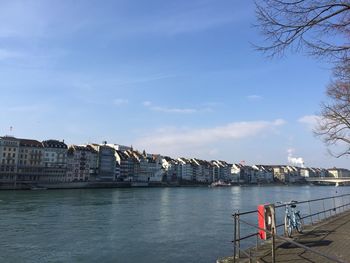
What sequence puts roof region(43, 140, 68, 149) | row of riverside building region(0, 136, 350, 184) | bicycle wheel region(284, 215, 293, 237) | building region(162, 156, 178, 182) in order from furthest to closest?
building region(162, 156, 178, 182), roof region(43, 140, 68, 149), row of riverside building region(0, 136, 350, 184), bicycle wheel region(284, 215, 293, 237)

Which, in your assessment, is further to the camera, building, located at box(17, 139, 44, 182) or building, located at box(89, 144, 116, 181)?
building, located at box(89, 144, 116, 181)

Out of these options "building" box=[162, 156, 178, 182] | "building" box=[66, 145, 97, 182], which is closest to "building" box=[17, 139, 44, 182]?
"building" box=[66, 145, 97, 182]

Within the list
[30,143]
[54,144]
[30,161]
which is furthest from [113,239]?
[54,144]

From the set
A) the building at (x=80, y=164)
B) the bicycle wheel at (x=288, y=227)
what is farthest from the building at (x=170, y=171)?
the bicycle wheel at (x=288, y=227)

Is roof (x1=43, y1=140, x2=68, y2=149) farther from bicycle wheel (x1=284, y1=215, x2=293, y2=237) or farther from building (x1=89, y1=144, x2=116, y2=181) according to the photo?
bicycle wheel (x1=284, y1=215, x2=293, y2=237)

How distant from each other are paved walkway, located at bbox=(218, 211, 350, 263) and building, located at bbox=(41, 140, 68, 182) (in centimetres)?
12725

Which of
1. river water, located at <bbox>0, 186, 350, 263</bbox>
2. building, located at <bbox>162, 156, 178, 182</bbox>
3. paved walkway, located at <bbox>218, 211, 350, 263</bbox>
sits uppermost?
building, located at <bbox>162, 156, 178, 182</bbox>

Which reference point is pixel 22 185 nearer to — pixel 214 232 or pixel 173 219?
pixel 173 219

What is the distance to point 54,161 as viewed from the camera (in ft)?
446

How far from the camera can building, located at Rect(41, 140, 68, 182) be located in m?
133

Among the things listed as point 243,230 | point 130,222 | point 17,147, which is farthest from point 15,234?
point 17,147

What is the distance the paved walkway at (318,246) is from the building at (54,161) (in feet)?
418

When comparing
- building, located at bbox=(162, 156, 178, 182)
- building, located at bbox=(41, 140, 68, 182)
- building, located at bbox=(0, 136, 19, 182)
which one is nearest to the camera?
building, located at bbox=(0, 136, 19, 182)

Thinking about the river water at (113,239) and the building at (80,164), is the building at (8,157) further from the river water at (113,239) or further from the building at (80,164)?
the river water at (113,239)
